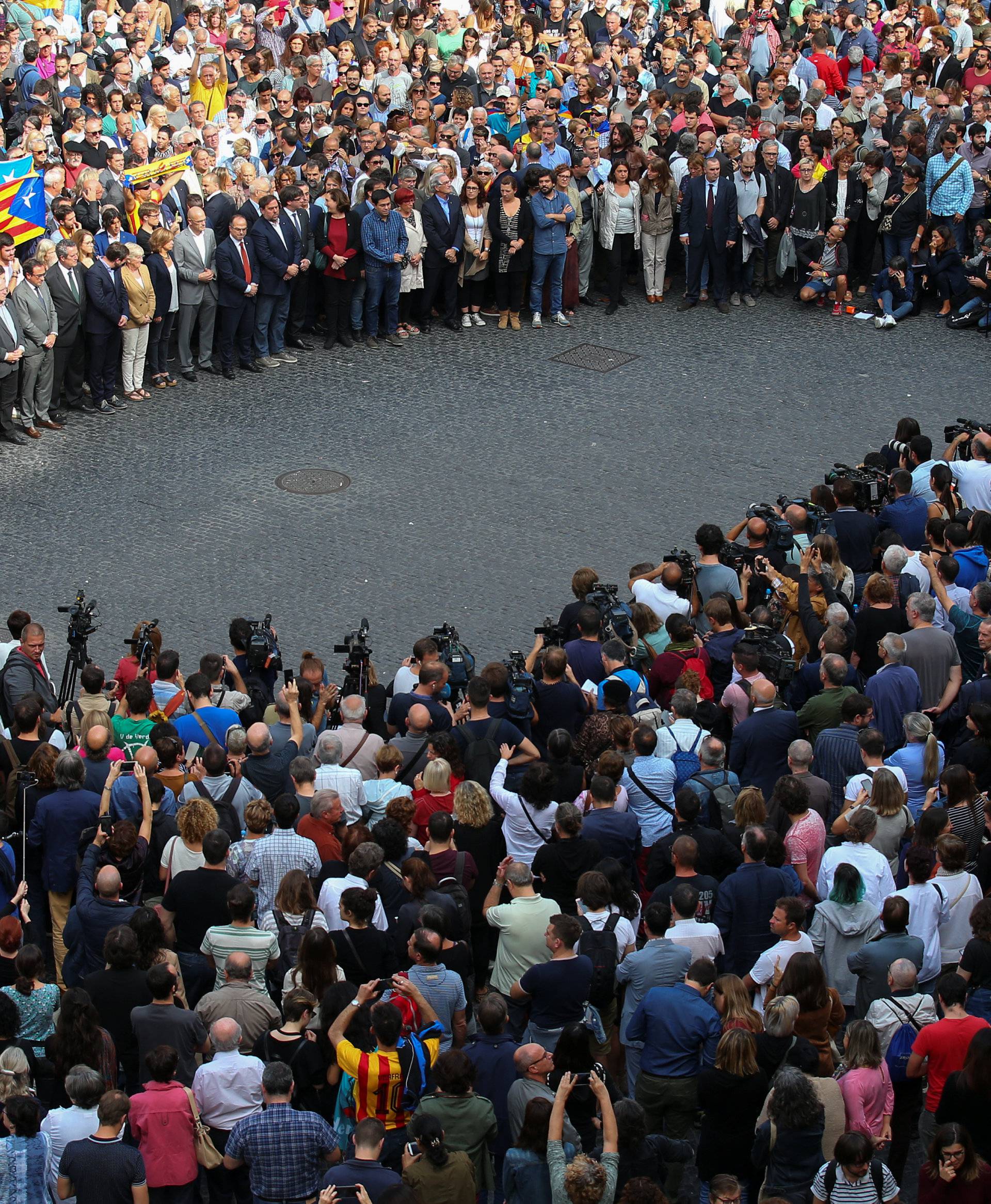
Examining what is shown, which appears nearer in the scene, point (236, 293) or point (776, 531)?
point (776, 531)

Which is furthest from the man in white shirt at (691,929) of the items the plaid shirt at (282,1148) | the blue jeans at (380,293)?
the blue jeans at (380,293)

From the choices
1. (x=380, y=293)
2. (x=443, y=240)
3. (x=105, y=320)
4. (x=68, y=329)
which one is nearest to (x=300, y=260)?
(x=380, y=293)

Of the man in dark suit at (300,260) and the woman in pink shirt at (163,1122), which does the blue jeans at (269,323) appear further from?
the woman in pink shirt at (163,1122)

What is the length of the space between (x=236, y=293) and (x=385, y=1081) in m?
10.8

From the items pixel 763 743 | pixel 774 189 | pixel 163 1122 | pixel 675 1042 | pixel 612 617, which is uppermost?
pixel 774 189

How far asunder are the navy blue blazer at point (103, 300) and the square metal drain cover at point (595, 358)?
455 cm

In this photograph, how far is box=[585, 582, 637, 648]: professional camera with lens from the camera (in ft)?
→ 36.3

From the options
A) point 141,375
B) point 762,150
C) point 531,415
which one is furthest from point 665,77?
point 141,375

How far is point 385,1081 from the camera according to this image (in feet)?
24.2

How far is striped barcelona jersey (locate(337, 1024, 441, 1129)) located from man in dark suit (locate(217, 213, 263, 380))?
35.0 feet

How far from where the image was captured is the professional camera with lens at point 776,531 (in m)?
11.9

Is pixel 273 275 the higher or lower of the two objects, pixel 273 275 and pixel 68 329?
the higher

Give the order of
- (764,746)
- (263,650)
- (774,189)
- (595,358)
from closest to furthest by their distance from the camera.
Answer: (764,746) < (263,650) < (595,358) < (774,189)

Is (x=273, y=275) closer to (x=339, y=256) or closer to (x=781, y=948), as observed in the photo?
(x=339, y=256)
